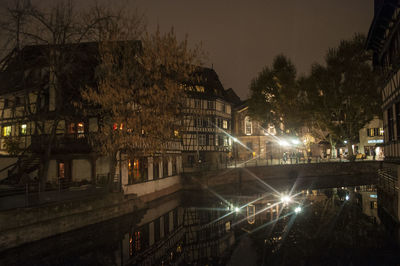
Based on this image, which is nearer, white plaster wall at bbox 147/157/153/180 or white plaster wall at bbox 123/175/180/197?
white plaster wall at bbox 123/175/180/197

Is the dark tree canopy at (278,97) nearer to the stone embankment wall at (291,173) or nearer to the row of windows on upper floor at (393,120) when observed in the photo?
the stone embankment wall at (291,173)

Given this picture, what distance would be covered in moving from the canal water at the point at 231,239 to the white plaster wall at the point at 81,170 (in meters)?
5.22

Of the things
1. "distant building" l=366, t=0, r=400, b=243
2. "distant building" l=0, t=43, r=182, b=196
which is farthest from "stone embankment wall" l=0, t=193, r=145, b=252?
"distant building" l=366, t=0, r=400, b=243

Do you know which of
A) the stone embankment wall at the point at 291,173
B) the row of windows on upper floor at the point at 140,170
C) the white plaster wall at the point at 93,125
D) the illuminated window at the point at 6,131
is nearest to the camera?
the white plaster wall at the point at 93,125

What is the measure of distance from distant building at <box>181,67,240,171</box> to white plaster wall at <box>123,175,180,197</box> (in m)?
10.9

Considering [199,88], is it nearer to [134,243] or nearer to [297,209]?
[297,209]

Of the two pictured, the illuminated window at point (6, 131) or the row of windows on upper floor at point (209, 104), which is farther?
the row of windows on upper floor at point (209, 104)

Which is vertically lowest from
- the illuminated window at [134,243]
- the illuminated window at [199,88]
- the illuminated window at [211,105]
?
the illuminated window at [134,243]

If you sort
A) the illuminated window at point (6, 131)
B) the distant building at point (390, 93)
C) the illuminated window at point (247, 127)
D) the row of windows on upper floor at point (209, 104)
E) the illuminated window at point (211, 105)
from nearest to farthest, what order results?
the distant building at point (390, 93) → the illuminated window at point (6, 131) → the row of windows on upper floor at point (209, 104) → the illuminated window at point (211, 105) → the illuminated window at point (247, 127)

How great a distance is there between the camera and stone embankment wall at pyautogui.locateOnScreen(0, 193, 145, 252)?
43.0 ft

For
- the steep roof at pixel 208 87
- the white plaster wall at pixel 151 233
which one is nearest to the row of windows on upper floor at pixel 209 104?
the steep roof at pixel 208 87

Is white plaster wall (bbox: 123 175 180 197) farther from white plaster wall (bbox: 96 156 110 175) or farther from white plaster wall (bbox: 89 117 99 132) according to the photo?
white plaster wall (bbox: 89 117 99 132)

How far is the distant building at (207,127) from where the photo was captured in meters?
42.9

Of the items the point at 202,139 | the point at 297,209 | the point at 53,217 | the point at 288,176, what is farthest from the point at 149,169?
the point at 288,176
